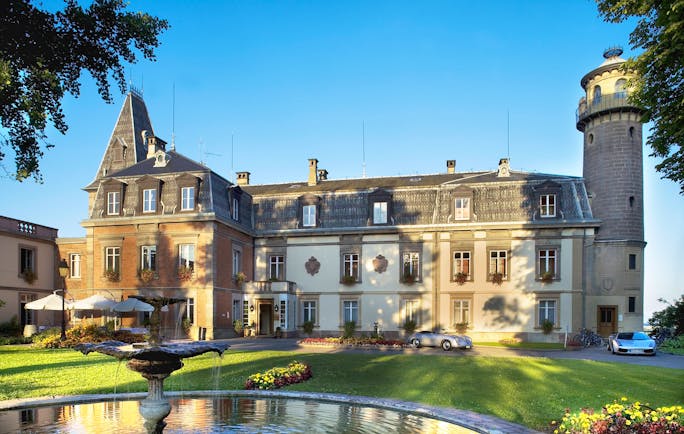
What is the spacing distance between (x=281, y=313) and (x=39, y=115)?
2393cm

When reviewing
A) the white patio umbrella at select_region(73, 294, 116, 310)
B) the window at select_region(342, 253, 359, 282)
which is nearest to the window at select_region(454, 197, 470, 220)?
the window at select_region(342, 253, 359, 282)

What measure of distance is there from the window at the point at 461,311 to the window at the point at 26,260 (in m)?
27.9

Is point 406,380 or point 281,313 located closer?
point 406,380

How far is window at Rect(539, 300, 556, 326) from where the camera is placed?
30884 mm

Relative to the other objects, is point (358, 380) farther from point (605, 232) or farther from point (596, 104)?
point (596, 104)

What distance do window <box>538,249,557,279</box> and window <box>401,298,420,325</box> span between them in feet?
26.5

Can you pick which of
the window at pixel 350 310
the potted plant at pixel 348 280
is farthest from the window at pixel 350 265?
the window at pixel 350 310

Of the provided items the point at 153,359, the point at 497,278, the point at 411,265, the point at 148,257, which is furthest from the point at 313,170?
the point at 153,359

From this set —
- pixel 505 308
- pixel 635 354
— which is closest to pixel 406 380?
pixel 635 354

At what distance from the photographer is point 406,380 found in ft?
47.1

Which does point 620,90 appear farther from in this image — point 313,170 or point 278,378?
point 278,378

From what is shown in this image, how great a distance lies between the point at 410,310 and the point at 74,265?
2356 cm

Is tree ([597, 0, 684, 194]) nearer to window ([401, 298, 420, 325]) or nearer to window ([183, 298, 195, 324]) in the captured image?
window ([401, 298, 420, 325])

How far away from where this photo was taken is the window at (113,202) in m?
31.9
